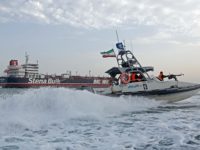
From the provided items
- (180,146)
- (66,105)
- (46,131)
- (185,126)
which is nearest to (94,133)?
(46,131)

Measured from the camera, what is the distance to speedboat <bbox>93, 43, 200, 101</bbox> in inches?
543

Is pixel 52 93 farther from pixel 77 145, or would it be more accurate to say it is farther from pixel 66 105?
pixel 77 145

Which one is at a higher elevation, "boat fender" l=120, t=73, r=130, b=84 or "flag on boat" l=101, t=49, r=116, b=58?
"flag on boat" l=101, t=49, r=116, b=58

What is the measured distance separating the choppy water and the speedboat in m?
1.97

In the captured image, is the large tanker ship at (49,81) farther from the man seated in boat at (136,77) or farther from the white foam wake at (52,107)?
the white foam wake at (52,107)

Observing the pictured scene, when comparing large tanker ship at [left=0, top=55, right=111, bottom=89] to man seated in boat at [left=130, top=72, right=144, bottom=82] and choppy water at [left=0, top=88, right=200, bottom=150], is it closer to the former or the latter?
man seated in boat at [left=130, top=72, right=144, bottom=82]

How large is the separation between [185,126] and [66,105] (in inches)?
158

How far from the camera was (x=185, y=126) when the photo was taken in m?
7.75

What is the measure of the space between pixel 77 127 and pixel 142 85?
23.1 ft

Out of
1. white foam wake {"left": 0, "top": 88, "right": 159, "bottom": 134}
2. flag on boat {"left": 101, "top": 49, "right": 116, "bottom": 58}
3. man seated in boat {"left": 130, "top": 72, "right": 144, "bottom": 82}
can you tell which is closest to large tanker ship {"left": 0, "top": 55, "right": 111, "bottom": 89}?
flag on boat {"left": 101, "top": 49, "right": 116, "bottom": 58}

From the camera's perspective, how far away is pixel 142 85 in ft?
46.0

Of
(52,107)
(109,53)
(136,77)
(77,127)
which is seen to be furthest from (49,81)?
(77,127)

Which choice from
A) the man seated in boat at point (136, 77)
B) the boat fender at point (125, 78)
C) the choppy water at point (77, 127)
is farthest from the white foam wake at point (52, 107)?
the man seated in boat at point (136, 77)

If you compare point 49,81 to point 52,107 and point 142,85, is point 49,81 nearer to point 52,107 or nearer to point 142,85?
point 142,85
